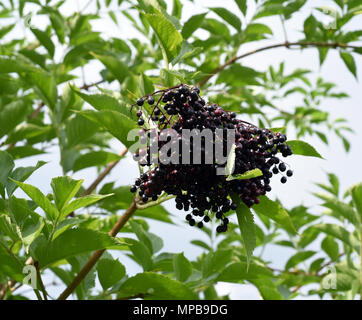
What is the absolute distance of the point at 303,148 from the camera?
1646mm

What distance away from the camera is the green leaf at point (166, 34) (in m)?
1.61

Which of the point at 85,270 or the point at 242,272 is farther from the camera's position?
the point at 242,272

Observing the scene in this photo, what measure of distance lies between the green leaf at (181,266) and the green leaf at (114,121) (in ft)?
2.54

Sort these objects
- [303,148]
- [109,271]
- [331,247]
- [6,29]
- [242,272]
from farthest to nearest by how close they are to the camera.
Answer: [6,29] < [331,247] < [242,272] < [109,271] < [303,148]

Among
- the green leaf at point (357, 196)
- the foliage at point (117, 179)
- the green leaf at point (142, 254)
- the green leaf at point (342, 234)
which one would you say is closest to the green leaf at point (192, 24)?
the foliage at point (117, 179)

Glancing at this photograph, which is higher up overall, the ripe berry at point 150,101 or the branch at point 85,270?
the ripe berry at point 150,101

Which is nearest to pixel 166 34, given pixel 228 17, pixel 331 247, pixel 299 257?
pixel 228 17

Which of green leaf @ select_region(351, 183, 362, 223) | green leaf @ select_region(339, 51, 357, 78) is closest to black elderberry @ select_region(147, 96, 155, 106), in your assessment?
green leaf @ select_region(351, 183, 362, 223)

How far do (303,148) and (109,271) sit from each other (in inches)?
41.3

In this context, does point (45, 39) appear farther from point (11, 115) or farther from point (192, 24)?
point (192, 24)

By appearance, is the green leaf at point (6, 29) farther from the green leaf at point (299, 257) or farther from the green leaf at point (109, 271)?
the green leaf at point (299, 257)

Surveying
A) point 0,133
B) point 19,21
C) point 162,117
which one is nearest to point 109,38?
point 19,21

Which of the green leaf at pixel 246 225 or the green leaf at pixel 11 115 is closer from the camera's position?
the green leaf at pixel 246 225

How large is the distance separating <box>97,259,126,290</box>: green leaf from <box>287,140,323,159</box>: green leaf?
962mm
